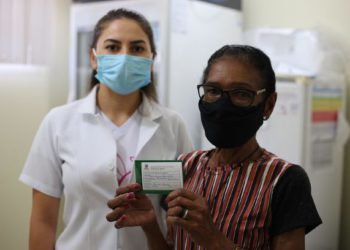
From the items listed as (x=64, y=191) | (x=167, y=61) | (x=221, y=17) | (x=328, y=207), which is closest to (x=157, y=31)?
(x=167, y=61)

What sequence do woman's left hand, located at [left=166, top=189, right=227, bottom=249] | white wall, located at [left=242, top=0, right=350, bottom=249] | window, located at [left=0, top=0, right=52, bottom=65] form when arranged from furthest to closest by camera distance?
white wall, located at [left=242, top=0, right=350, bottom=249], window, located at [left=0, top=0, right=52, bottom=65], woman's left hand, located at [left=166, top=189, right=227, bottom=249]

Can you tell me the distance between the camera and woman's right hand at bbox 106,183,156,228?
1.09 metres

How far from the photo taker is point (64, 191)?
1.41 m

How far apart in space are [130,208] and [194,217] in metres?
0.26

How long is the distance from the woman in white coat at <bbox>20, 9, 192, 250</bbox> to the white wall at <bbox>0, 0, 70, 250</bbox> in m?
0.73

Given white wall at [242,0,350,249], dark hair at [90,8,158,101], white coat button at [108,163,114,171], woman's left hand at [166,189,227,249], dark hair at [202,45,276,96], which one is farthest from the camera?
white wall at [242,0,350,249]

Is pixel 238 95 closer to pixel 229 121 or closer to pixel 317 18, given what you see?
pixel 229 121

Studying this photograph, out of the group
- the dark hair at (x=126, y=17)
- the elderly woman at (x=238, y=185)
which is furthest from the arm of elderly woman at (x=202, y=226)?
the dark hair at (x=126, y=17)

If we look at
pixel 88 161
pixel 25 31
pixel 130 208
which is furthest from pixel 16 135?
pixel 130 208

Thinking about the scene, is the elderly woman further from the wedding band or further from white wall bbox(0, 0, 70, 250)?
white wall bbox(0, 0, 70, 250)

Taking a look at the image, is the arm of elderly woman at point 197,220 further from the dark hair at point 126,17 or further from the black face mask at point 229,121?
the dark hair at point 126,17

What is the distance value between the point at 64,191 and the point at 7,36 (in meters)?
1.04

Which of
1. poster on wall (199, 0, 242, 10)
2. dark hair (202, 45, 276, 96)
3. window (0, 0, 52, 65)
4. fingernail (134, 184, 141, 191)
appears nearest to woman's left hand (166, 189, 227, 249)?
fingernail (134, 184, 141, 191)

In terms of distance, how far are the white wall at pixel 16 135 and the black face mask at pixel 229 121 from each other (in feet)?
4.30
